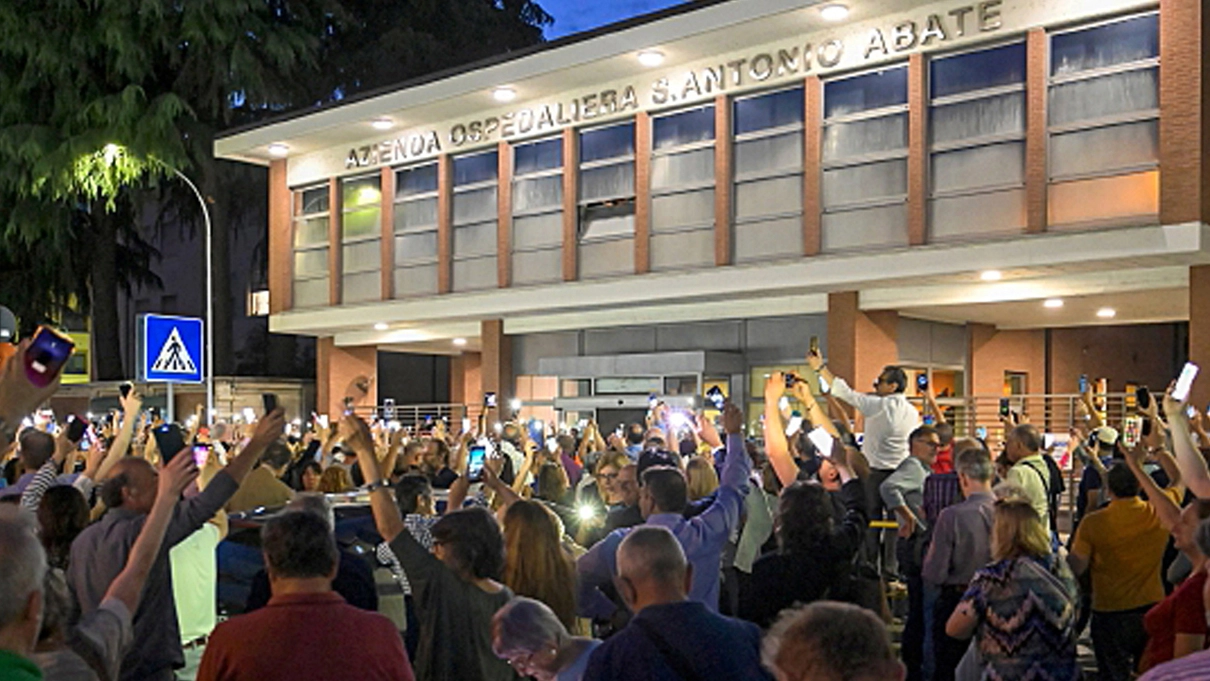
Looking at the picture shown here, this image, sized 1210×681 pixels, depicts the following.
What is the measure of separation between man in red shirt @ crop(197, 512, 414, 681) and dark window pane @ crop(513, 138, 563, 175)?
23194mm

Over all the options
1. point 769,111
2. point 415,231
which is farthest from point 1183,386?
point 415,231

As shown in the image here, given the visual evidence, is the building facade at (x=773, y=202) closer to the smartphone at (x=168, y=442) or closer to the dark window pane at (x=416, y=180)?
Answer: the dark window pane at (x=416, y=180)

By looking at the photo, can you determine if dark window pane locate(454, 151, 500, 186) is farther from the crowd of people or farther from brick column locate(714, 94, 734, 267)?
the crowd of people

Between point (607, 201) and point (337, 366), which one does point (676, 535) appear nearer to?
point (607, 201)

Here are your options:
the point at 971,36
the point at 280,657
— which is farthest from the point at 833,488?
the point at 971,36

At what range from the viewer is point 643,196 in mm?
25469

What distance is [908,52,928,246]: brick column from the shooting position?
837 inches

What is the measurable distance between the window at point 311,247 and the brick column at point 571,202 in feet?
26.6

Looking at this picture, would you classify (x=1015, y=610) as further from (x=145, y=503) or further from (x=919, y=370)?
(x=919, y=370)

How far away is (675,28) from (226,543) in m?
14.8

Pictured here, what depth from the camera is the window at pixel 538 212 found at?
89.4ft

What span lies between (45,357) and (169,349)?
38.6ft

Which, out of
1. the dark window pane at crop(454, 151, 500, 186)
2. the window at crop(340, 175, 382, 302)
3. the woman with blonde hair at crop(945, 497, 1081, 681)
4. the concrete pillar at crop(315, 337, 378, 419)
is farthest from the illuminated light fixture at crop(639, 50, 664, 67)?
the woman with blonde hair at crop(945, 497, 1081, 681)

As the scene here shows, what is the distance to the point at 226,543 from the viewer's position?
1027cm
